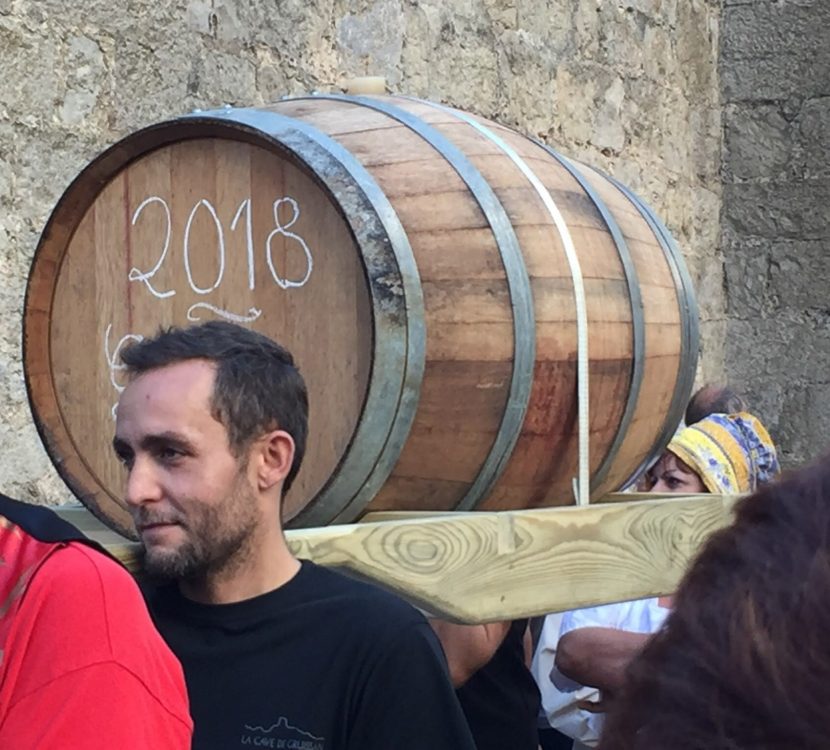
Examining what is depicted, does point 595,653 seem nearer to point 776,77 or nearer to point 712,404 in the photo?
point 712,404

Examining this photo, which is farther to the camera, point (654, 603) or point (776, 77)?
point (776, 77)

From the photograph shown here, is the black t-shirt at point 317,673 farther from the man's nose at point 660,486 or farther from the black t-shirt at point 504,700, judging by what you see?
the man's nose at point 660,486

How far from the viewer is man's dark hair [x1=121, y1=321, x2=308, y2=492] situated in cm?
205

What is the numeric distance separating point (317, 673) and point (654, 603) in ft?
4.36

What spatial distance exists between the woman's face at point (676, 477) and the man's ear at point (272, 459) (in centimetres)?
144

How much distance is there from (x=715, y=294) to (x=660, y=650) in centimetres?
699

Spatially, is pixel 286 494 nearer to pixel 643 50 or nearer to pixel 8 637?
pixel 8 637

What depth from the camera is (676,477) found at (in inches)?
131

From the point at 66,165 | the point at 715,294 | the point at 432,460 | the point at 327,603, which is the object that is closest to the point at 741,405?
the point at 66,165

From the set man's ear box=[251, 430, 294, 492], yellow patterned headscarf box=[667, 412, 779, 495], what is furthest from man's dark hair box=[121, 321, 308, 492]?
yellow patterned headscarf box=[667, 412, 779, 495]

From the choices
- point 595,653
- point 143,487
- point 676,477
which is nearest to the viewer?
point 143,487

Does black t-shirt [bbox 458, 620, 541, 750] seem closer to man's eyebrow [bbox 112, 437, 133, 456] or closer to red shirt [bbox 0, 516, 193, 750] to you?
man's eyebrow [bbox 112, 437, 133, 456]

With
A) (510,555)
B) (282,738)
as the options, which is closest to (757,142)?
(510,555)

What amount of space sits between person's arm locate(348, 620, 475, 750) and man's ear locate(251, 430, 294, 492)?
0.92 ft
